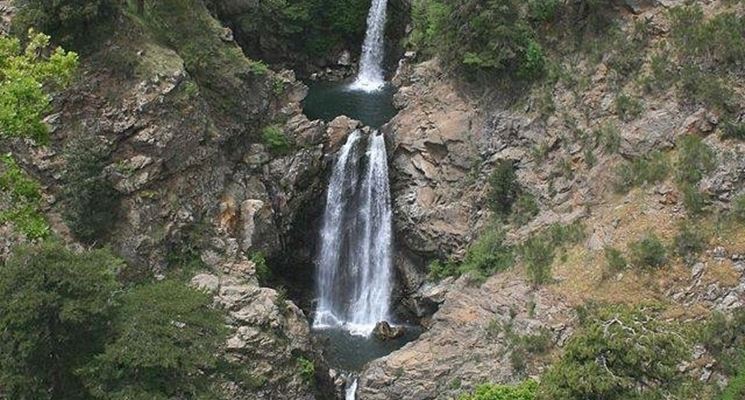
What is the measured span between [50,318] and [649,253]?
664 inches

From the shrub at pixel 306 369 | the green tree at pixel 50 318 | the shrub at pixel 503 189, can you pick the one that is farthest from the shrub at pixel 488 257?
the green tree at pixel 50 318

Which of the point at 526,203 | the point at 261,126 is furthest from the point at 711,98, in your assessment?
the point at 261,126

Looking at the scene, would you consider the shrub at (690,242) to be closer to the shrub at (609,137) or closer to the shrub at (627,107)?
the shrub at (609,137)

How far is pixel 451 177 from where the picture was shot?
98.1 feet

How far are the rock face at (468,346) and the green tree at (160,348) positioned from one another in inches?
283

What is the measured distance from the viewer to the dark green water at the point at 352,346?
26047mm

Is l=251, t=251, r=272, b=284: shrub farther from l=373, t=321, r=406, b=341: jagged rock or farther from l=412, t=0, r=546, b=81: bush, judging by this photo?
l=412, t=0, r=546, b=81: bush

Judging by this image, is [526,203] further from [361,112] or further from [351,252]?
[361,112]

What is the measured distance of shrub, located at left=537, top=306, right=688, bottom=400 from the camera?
1478 cm

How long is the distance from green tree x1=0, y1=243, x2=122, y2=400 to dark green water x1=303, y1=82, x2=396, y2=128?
2004 cm

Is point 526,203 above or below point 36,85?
below

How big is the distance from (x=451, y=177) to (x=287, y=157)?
6715mm

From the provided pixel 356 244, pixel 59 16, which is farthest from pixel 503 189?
pixel 59 16

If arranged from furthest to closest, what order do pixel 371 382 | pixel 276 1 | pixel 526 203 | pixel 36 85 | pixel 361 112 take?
pixel 276 1, pixel 361 112, pixel 526 203, pixel 371 382, pixel 36 85
